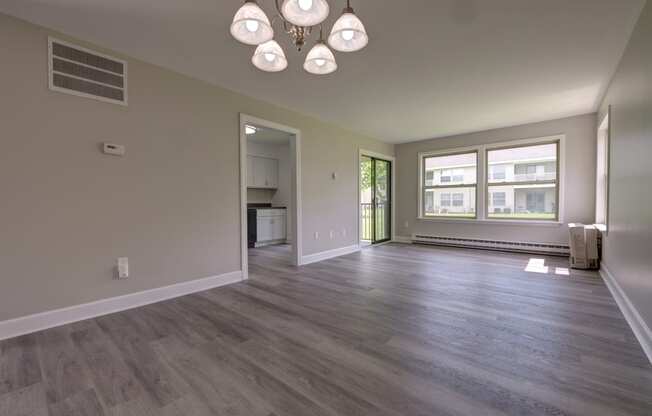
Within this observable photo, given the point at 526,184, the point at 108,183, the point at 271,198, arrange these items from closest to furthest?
the point at 108,183 < the point at 526,184 < the point at 271,198

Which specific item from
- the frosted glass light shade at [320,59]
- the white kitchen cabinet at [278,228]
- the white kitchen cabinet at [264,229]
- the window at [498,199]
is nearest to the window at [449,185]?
the window at [498,199]

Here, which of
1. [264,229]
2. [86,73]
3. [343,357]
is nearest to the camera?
[343,357]

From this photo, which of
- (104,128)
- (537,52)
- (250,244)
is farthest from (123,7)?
(250,244)

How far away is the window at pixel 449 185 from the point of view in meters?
5.80

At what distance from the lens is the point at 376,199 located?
650 centimetres

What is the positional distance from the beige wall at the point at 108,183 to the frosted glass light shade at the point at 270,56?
1481mm

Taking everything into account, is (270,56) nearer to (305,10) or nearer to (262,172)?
(305,10)

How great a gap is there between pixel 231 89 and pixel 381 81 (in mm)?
1805

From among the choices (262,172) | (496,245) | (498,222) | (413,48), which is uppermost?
(413,48)

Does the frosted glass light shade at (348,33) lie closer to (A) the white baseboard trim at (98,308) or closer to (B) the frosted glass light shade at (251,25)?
(B) the frosted glass light shade at (251,25)

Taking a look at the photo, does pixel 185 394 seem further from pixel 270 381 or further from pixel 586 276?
pixel 586 276

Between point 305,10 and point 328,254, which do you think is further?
point 328,254

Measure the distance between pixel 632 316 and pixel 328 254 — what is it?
142 inches

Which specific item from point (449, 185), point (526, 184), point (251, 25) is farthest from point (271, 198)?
point (251, 25)
